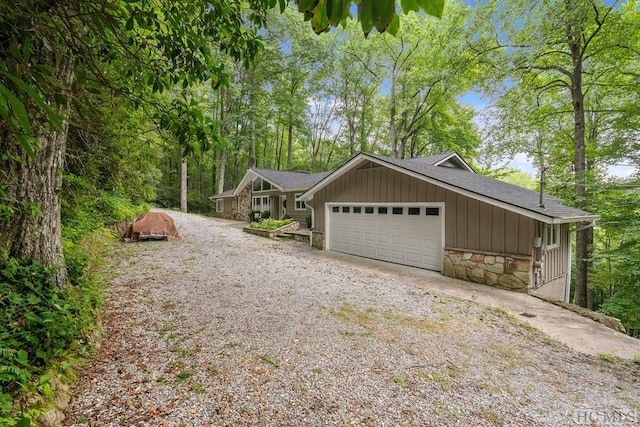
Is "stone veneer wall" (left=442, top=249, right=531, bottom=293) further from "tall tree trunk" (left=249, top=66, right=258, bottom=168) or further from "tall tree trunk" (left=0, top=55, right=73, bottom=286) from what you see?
"tall tree trunk" (left=249, top=66, right=258, bottom=168)

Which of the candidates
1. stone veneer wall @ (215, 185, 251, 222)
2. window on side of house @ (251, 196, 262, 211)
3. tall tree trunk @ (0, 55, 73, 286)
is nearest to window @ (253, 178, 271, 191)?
window on side of house @ (251, 196, 262, 211)

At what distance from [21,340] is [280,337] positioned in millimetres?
2261

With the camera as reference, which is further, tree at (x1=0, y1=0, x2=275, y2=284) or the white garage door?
the white garage door

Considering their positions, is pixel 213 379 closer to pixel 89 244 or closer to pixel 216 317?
pixel 216 317

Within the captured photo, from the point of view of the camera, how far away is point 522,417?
92.1 inches

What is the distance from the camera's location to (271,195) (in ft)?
58.3

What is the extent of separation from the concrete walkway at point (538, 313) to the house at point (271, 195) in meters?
8.65

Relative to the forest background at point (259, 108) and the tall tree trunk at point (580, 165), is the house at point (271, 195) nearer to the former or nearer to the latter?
the forest background at point (259, 108)

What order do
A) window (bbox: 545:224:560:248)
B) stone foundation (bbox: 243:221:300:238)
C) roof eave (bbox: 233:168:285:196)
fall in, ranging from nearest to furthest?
1. window (bbox: 545:224:560:248)
2. stone foundation (bbox: 243:221:300:238)
3. roof eave (bbox: 233:168:285:196)

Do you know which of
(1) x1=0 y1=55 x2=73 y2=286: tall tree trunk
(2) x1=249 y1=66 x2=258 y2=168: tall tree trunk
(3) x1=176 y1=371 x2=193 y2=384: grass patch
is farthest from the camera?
(2) x1=249 y1=66 x2=258 y2=168: tall tree trunk

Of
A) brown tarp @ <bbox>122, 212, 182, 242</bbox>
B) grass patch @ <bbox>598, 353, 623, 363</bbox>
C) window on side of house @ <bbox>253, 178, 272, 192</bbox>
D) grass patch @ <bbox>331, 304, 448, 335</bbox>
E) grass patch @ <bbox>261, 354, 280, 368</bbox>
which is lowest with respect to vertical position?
grass patch @ <bbox>598, 353, 623, 363</bbox>

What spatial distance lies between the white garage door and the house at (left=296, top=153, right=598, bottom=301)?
3 cm

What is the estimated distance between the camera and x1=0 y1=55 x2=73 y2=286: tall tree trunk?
2621 mm

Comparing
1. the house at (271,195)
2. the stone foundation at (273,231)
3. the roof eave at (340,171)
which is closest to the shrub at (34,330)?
the roof eave at (340,171)
